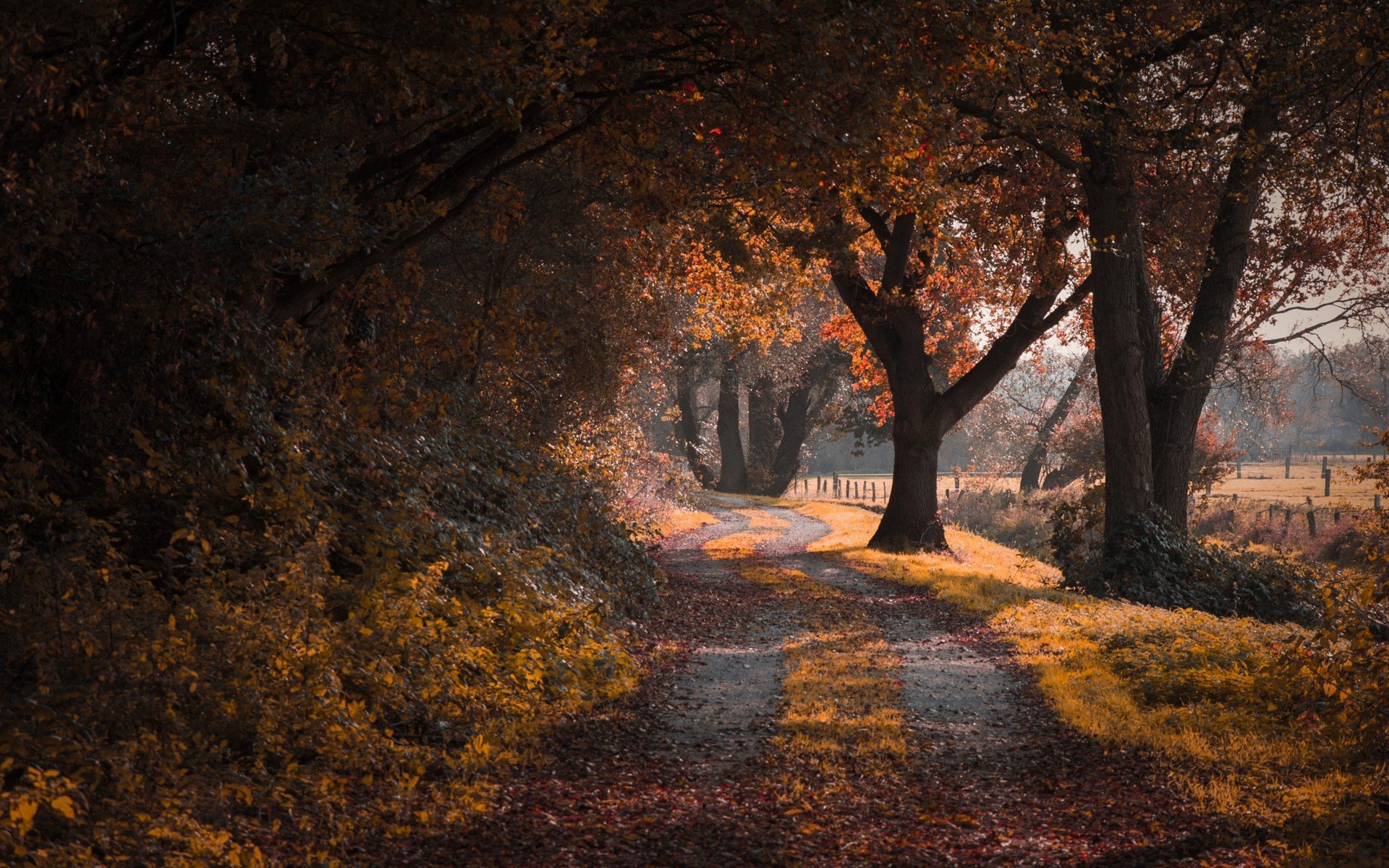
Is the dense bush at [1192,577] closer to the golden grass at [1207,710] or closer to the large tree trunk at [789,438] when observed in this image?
the golden grass at [1207,710]

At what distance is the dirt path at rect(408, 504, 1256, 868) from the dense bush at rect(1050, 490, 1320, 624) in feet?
18.1

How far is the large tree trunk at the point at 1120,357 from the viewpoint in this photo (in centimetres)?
1620

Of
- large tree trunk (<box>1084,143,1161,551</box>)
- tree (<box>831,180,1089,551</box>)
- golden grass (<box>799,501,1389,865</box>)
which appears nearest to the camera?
golden grass (<box>799,501,1389,865</box>)

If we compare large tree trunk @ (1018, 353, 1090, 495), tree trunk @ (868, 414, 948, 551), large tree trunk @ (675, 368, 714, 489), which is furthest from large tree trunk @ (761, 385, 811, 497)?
tree trunk @ (868, 414, 948, 551)

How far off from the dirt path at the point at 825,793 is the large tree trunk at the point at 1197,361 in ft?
25.8

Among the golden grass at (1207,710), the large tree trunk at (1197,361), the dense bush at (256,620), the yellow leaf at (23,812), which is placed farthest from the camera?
the large tree trunk at (1197,361)

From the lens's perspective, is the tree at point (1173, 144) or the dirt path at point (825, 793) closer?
the dirt path at point (825, 793)

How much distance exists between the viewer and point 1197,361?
55.3ft

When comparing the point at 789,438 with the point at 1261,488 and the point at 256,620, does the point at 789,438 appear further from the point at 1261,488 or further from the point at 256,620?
the point at 256,620

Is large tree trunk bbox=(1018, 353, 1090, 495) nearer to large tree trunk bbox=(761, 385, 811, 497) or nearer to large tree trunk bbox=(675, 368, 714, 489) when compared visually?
large tree trunk bbox=(761, 385, 811, 497)

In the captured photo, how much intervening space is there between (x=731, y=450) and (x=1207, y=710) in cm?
4059

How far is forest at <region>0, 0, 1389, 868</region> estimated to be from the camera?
18.4 ft

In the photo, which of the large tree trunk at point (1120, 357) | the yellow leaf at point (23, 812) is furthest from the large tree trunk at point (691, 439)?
the yellow leaf at point (23, 812)

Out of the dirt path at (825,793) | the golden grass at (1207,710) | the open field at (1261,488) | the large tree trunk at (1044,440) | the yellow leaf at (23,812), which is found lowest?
the dirt path at (825,793)
